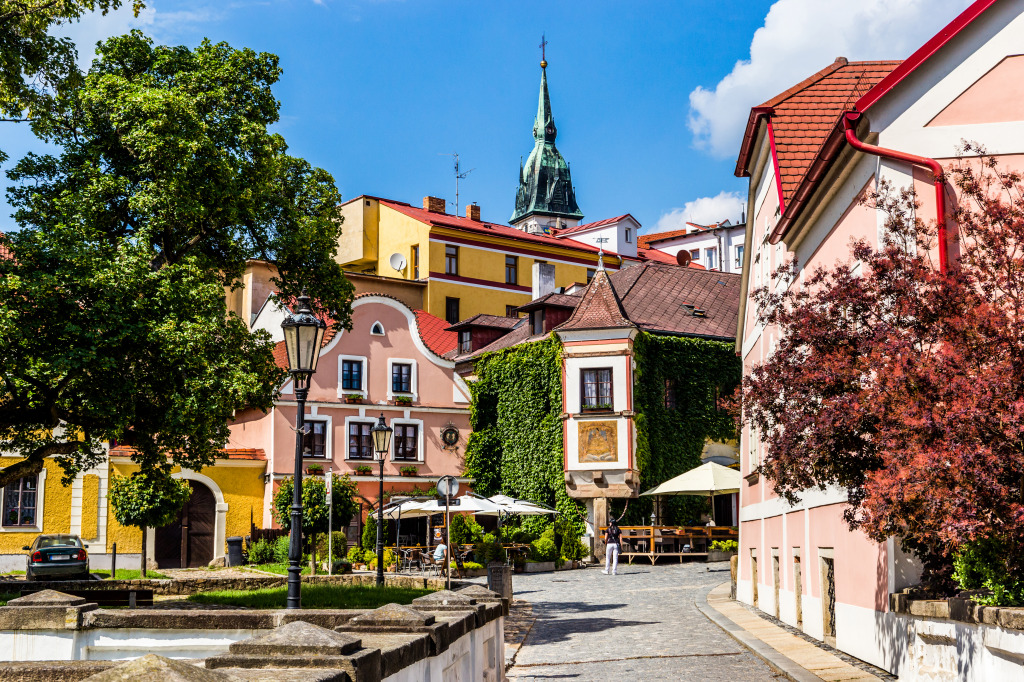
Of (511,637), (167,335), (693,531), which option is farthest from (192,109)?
(693,531)

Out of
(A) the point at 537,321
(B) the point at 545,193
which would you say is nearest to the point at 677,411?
(A) the point at 537,321

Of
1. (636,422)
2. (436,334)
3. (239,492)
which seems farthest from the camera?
(436,334)

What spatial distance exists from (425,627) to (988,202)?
628 cm

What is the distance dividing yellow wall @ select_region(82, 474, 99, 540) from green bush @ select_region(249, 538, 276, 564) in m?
5.20

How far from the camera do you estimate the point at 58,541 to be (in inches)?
1200

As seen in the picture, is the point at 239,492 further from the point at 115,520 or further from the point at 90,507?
the point at 90,507

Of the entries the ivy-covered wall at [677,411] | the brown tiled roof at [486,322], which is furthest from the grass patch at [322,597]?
the brown tiled roof at [486,322]

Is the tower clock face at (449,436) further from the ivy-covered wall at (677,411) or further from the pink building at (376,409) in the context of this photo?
the ivy-covered wall at (677,411)

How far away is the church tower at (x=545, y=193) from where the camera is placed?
354 feet

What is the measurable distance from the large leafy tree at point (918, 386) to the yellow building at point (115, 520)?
24601mm

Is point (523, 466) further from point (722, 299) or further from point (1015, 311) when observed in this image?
point (1015, 311)

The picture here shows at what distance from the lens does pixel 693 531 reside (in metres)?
38.9

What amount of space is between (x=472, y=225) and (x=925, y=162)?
1969 inches

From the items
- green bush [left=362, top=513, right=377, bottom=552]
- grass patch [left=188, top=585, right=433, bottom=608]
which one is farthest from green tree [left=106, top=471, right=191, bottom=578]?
grass patch [left=188, top=585, right=433, bottom=608]
